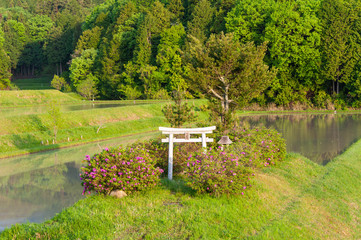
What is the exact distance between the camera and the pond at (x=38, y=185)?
1170cm

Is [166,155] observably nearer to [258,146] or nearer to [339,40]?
[258,146]

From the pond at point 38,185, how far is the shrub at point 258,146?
594 cm

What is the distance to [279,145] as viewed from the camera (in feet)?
50.7

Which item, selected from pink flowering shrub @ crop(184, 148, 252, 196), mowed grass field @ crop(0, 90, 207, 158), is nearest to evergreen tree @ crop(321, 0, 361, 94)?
mowed grass field @ crop(0, 90, 207, 158)

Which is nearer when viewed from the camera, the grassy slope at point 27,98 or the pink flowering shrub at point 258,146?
the pink flowering shrub at point 258,146

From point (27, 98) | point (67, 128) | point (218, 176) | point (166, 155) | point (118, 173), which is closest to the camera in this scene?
point (218, 176)

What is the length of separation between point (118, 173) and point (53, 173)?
880 cm

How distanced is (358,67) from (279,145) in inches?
1566

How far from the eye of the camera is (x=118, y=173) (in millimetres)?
9570

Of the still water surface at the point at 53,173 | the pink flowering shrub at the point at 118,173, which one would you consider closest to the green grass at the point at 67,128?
the still water surface at the point at 53,173

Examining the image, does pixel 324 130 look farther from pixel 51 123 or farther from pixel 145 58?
pixel 145 58

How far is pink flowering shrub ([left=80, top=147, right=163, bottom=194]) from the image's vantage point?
9492 millimetres

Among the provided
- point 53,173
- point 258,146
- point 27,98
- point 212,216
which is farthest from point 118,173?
point 27,98

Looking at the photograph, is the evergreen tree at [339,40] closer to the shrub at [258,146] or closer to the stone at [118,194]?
the shrub at [258,146]
